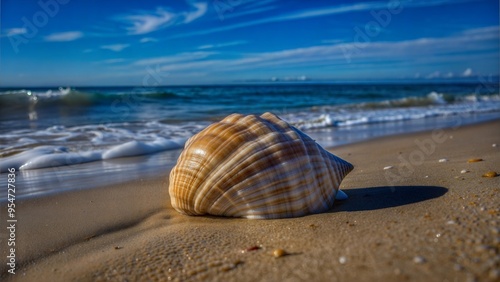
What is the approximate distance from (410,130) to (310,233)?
7604 millimetres

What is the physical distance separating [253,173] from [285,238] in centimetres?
51

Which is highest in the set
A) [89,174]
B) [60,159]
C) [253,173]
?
[253,173]

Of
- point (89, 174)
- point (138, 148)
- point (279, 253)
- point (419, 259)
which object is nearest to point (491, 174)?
point (419, 259)

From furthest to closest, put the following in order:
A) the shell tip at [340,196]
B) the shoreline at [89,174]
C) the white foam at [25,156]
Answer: the white foam at [25,156] < the shoreline at [89,174] < the shell tip at [340,196]

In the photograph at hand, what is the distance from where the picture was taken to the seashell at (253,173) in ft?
8.27

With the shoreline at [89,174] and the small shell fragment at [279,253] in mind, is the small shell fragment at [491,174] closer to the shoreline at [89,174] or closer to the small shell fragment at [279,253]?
the small shell fragment at [279,253]

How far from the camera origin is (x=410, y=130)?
9000 mm

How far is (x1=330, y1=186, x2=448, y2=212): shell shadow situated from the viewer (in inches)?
108

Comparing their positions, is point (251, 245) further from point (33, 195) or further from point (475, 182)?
point (33, 195)

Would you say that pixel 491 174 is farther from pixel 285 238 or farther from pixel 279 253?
pixel 279 253

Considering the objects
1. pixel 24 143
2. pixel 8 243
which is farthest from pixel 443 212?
pixel 24 143

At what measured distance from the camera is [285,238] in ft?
7.14

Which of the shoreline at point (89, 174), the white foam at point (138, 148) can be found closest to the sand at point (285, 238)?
the shoreline at point (89, 174)

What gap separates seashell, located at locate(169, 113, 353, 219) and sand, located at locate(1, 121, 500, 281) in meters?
0.10
